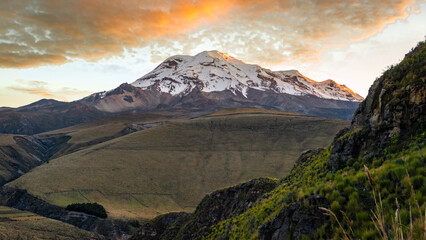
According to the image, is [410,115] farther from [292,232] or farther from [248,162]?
[248,162]

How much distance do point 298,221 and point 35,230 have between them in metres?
62.9

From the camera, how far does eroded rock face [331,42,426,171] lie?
41.3ft

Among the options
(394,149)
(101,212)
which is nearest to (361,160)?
(394,149)

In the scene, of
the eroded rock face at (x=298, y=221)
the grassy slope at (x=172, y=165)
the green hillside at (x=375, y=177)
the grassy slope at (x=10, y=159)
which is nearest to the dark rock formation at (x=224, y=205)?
the green hillside at (x=375, y=177)

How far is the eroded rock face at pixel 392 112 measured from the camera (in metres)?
12.6

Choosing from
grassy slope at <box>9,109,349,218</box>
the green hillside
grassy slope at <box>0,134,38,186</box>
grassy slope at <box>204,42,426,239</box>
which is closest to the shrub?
grassy slope at <box>9,109,349,218</box>

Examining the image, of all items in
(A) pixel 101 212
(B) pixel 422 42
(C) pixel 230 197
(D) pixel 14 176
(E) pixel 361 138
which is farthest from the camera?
(D) pixel 14 176

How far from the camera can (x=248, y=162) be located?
114562 millimetres

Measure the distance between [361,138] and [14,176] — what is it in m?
142

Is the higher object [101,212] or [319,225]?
[319,225]

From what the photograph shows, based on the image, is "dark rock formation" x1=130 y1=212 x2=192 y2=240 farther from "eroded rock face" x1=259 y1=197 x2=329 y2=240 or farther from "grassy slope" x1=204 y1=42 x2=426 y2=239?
"grassy slope" x1=204 y1=42 x2=426 y2=239

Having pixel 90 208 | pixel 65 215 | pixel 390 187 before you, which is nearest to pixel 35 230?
pixel 90 208

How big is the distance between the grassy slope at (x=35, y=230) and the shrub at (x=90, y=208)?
11.3 m

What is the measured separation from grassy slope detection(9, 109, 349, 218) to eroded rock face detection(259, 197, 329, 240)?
7043 cm
